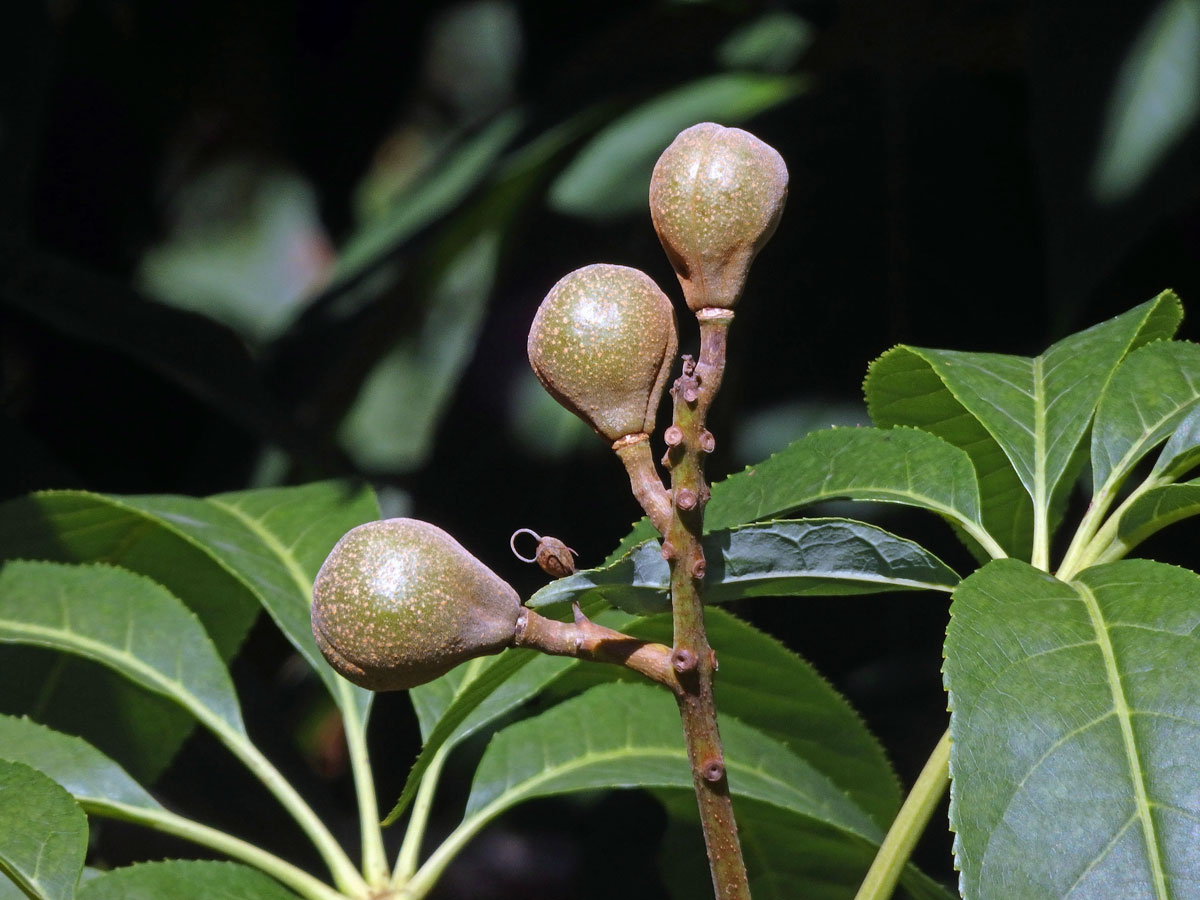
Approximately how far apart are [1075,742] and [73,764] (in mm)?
693

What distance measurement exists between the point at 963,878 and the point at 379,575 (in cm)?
28

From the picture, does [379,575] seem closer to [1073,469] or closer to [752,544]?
[752,544]

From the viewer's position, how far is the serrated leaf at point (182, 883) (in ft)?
2.48

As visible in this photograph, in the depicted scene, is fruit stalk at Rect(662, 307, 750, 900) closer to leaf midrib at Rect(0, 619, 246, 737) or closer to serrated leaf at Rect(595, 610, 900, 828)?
serrated leaf at Rect(595, 610, 900, 828)

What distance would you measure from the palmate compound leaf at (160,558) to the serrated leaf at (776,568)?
47 cm

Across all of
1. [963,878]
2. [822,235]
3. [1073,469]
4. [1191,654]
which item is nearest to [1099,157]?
[822,235]

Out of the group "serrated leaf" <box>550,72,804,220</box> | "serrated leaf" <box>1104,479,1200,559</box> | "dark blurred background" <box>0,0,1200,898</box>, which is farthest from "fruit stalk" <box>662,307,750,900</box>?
"serrated leaf" <box>550,72,804,220</box>

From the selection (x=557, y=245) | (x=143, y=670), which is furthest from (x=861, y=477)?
(x=557, y=245)

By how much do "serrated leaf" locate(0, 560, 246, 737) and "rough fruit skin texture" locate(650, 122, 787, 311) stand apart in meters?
0.59

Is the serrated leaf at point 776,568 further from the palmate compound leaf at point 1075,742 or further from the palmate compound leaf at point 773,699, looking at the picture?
the palmate compound leaf at point 773,699

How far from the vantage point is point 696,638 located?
0.51 metres

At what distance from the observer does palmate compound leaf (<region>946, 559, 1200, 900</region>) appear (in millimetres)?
525

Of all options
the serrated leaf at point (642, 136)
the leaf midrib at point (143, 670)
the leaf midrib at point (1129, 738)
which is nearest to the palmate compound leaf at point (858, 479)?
the leaf midrib at point (1129, 738)

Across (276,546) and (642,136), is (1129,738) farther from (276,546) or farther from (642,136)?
(642,136)
